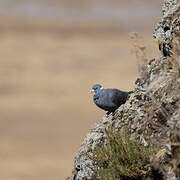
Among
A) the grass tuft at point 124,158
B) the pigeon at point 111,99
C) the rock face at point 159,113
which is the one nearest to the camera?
the rock face at point 159,113

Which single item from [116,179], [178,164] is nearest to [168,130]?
[178,164]

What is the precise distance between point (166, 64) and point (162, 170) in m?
1.90

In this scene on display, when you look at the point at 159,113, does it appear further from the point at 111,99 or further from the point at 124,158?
the point at 111,99

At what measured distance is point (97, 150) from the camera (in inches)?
311

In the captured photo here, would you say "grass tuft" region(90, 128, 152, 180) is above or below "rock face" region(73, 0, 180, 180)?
below

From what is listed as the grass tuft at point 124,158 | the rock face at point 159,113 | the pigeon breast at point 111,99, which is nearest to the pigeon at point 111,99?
the pigeon breast at point 111,99

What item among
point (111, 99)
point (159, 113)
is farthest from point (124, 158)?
point (111, 99)

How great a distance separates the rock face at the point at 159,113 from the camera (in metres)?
7.05

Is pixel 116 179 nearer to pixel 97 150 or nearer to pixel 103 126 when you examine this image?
pixel 97 150

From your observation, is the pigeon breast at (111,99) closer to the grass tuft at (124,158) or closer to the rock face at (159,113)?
the rock face at (159,113)

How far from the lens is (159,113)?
796 cm

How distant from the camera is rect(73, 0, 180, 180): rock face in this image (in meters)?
7.05

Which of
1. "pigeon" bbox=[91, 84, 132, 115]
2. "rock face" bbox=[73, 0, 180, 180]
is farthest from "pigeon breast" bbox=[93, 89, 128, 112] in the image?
"rock face" bbox=[73, 0, 180, 180]

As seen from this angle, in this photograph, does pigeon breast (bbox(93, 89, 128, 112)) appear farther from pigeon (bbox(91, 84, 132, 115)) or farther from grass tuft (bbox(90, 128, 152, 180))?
grass tuft (bbox(90, 128, 152, 180))
